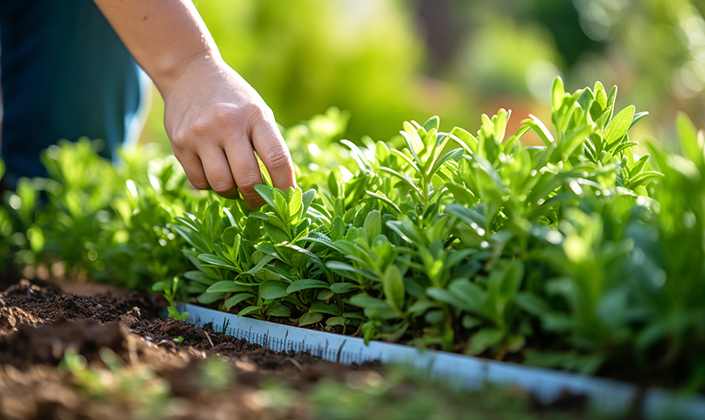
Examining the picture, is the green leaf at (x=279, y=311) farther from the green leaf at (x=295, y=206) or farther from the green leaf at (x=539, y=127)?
the green leaf at (x=539, y=127)

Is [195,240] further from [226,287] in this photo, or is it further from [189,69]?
[189,69]

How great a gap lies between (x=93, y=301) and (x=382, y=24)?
7694 mm

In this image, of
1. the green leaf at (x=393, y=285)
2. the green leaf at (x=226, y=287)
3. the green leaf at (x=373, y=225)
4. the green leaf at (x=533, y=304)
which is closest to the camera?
the green leaf at (x=533, y=304)

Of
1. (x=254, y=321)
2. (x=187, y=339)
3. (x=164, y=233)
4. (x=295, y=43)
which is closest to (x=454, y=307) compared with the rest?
(x=254, y=321)

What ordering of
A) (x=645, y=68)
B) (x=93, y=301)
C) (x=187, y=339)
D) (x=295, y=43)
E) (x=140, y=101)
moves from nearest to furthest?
(x=187, y=339), (x=93, y=301), (x=140, y=101), (x=295, y=43), (x=645, y=68)

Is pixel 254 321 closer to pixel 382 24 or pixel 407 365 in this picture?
pixel 407 365

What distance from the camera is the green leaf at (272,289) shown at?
1165mm

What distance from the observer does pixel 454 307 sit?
0.98 meters

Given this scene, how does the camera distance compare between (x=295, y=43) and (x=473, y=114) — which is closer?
(x=295, y=43)

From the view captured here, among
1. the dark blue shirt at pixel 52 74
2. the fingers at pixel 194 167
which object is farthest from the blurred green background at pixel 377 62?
the fingers at pixel 194 167

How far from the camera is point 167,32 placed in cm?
141

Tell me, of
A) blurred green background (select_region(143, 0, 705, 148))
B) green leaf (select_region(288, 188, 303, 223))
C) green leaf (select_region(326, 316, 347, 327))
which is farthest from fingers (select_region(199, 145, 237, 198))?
blurred green background (select_region(143, 0, 705, 148))

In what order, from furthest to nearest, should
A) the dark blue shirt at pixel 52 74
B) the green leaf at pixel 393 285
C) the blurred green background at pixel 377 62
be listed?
the blurred green background at pixel 377 62
the dark blue shirt at pixel 52 74
the green leaf at pixel 393 285

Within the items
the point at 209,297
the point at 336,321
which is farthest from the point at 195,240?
the point at 336,321
